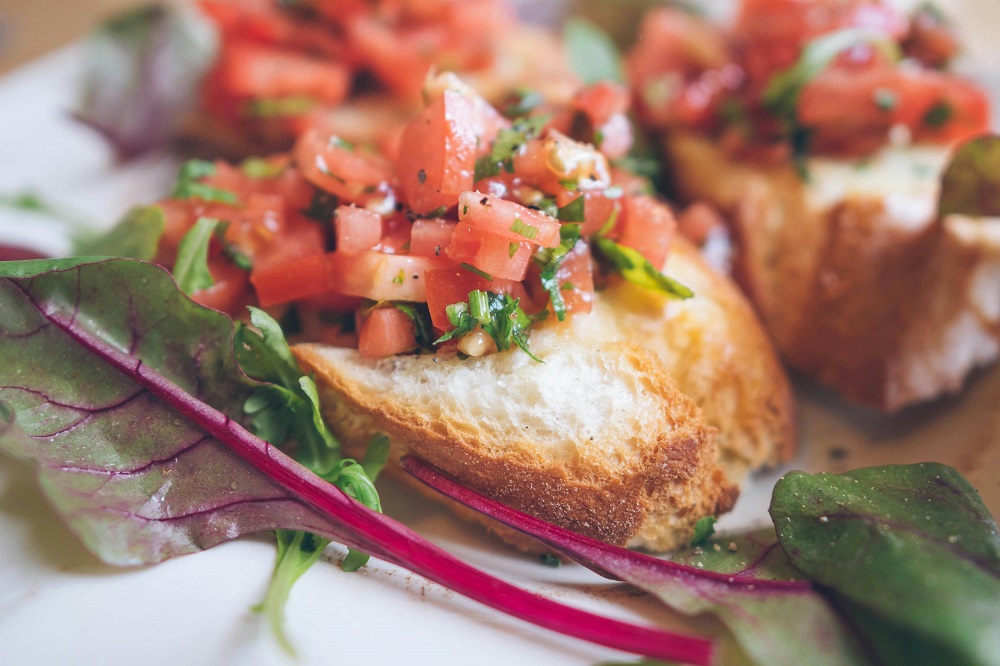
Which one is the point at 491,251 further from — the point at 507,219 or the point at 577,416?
the point at 577,416

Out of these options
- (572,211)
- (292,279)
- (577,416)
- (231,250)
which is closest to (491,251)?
(572,211)

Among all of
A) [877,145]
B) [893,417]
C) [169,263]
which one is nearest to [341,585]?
[169,263]

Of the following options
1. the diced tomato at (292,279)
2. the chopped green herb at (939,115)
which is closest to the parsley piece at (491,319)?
the diced tomato at (292,279)

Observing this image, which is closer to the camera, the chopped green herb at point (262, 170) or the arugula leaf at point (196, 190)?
the arugula leaf at point (196, 190)

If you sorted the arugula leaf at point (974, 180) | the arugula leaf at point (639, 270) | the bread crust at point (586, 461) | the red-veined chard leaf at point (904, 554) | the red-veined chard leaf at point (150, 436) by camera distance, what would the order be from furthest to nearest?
the arugula leaf at point (974, 180)
the arugula leaf at point (639, 270)
the bread crust at point (586, 461)
the red-veined chard leaf at point (150, 436)
the red-veined chard leaf at point (904, 554)

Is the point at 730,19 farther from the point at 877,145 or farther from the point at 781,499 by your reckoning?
the point at 781,499

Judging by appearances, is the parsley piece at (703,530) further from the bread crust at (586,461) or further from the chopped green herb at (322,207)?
the chopped green herb at (322,207)
